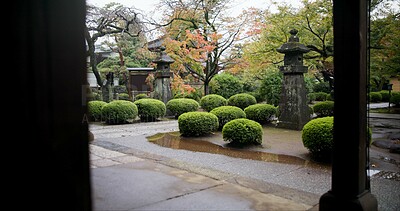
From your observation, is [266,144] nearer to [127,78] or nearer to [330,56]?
[330,56]

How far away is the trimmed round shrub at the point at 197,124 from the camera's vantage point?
903 centimetres

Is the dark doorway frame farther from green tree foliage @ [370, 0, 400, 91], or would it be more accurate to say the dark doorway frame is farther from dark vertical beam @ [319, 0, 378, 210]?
green tree foliage @ [370, 0, 400, 91]

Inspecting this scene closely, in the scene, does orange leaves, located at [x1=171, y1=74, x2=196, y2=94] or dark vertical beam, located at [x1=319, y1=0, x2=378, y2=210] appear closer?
dark vertical beam, located at [x1=319, y1=0, x2=378, y2=210]

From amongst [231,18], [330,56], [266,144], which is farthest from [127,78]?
[266,144]

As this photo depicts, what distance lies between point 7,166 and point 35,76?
0.33m

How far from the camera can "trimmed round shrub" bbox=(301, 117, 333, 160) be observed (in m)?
6.01

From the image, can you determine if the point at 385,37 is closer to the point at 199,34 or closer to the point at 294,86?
the point at 294,86

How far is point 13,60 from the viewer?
1.08m

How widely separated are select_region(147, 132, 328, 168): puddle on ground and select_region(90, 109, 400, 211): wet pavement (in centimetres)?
2

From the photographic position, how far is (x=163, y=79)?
611 inches

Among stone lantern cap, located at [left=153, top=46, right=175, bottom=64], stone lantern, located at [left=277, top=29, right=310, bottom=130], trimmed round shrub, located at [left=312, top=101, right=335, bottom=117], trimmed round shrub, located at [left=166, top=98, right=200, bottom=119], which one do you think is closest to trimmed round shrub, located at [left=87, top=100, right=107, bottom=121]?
trimmed round shrub, located at [left=166, top=98, right=200, bottom=119]

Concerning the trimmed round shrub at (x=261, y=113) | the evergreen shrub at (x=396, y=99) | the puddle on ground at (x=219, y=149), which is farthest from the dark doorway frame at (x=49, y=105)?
the evergreen shrub at (x=396, y=99)

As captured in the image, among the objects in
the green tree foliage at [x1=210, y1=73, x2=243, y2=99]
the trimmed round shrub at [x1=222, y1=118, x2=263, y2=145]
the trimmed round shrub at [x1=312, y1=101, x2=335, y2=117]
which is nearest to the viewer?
the trimmed round shrub at [x1=222, y1=118, x2=263, y2=145]

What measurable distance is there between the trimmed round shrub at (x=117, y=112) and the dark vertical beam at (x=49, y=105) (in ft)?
36.8
